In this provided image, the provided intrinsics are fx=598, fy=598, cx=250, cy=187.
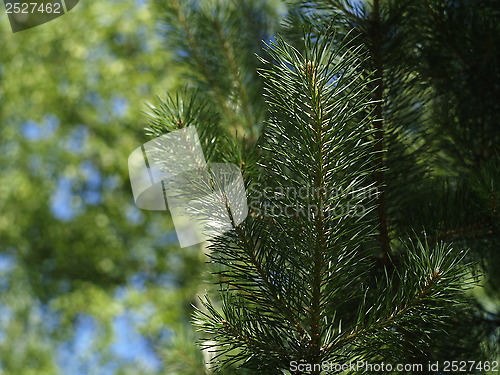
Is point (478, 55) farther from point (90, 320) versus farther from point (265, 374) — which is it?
point (90, 320)

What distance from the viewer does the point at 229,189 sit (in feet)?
1.67

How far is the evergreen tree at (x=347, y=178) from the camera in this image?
46 centimetres

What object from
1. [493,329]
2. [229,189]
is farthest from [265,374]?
[493,329]

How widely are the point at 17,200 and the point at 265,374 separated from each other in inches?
160

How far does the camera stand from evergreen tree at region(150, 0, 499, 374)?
0.46 metres

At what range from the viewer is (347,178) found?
0.46m

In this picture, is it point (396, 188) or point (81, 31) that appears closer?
point (396, 188)
